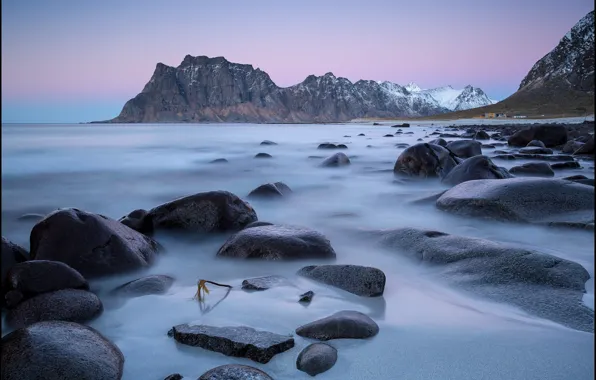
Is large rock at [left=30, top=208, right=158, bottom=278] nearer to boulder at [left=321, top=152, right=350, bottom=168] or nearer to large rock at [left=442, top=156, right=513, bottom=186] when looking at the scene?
large rock at [left=442, top=156, right=513, bottom=186]

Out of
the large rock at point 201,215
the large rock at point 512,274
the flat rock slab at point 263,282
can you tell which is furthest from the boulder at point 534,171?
the flat rock slab at point 263,282

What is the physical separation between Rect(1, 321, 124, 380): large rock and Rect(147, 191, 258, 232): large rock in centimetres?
269

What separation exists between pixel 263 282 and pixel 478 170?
17.5 ft

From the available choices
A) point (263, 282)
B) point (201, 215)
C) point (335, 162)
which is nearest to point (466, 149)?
point (335, 162)

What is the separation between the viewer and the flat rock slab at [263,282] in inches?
123

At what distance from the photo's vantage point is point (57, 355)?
6.20 ft

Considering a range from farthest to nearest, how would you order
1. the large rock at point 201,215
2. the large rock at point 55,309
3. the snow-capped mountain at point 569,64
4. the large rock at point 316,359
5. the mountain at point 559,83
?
the snow-capped mountain at point 569,64
the mountain at point 559,83
the large rock at point 201,215
the large rock at point 55,309
the large rock at point 316,359

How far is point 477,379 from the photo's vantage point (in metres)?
1.93

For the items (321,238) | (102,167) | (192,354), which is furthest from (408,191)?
(102,167)

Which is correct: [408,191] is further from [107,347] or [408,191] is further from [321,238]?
[107,347]

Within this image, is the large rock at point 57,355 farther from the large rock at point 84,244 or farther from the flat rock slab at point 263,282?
the large rock at point 84,244

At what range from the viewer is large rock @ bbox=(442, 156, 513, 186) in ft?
23.3

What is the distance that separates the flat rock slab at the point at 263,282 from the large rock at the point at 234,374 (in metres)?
1.22

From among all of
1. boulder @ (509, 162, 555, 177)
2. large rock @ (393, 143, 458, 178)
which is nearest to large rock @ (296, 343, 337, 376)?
large rock @ (393, 143, 458, 178)
